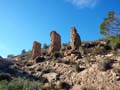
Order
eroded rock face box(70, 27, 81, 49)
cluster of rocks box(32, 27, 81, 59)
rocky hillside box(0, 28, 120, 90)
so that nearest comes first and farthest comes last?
Result: rocky hillside box(0, 28, 120, 90)
eroded rock face box(70, 27, 81, 49)
cluster of rocks box(32, 27, 81, 59)

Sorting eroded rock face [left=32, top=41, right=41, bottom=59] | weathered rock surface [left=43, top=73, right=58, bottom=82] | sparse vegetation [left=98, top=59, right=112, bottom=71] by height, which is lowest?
weathered rock surface [left=43, top=73, right=58, bottom=82]

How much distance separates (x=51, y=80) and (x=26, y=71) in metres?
6.89

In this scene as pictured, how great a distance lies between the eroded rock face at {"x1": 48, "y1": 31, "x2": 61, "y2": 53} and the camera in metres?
48.6

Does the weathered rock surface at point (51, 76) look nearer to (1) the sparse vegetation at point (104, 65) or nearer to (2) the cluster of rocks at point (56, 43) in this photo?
(1) the sparse vegetation at point (104, 65)

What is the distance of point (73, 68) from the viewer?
3834 cm

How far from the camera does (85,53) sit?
4341 cm

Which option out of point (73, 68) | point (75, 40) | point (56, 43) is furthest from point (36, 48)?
point (73, 68)

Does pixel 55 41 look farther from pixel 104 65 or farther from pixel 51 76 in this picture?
pixel 104 65

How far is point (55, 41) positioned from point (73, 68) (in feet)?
36.8

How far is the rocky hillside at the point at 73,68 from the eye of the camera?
33.6m

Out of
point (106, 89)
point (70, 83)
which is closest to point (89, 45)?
point (70, 83)

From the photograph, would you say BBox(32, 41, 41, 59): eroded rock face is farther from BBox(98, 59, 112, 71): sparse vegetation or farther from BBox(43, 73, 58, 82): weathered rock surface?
BBox(98, 59, 112, 71): sparse vegetation

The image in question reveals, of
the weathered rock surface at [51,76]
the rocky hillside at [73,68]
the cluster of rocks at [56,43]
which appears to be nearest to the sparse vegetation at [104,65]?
the rocky hillside at [73,68]

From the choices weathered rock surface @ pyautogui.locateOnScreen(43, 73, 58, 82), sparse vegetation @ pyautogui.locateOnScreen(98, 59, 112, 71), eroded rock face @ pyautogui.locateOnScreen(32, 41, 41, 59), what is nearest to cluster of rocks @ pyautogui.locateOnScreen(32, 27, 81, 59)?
eroded rock face @ pyautogui.locateOnScreen(32, 41, 41, 59)
